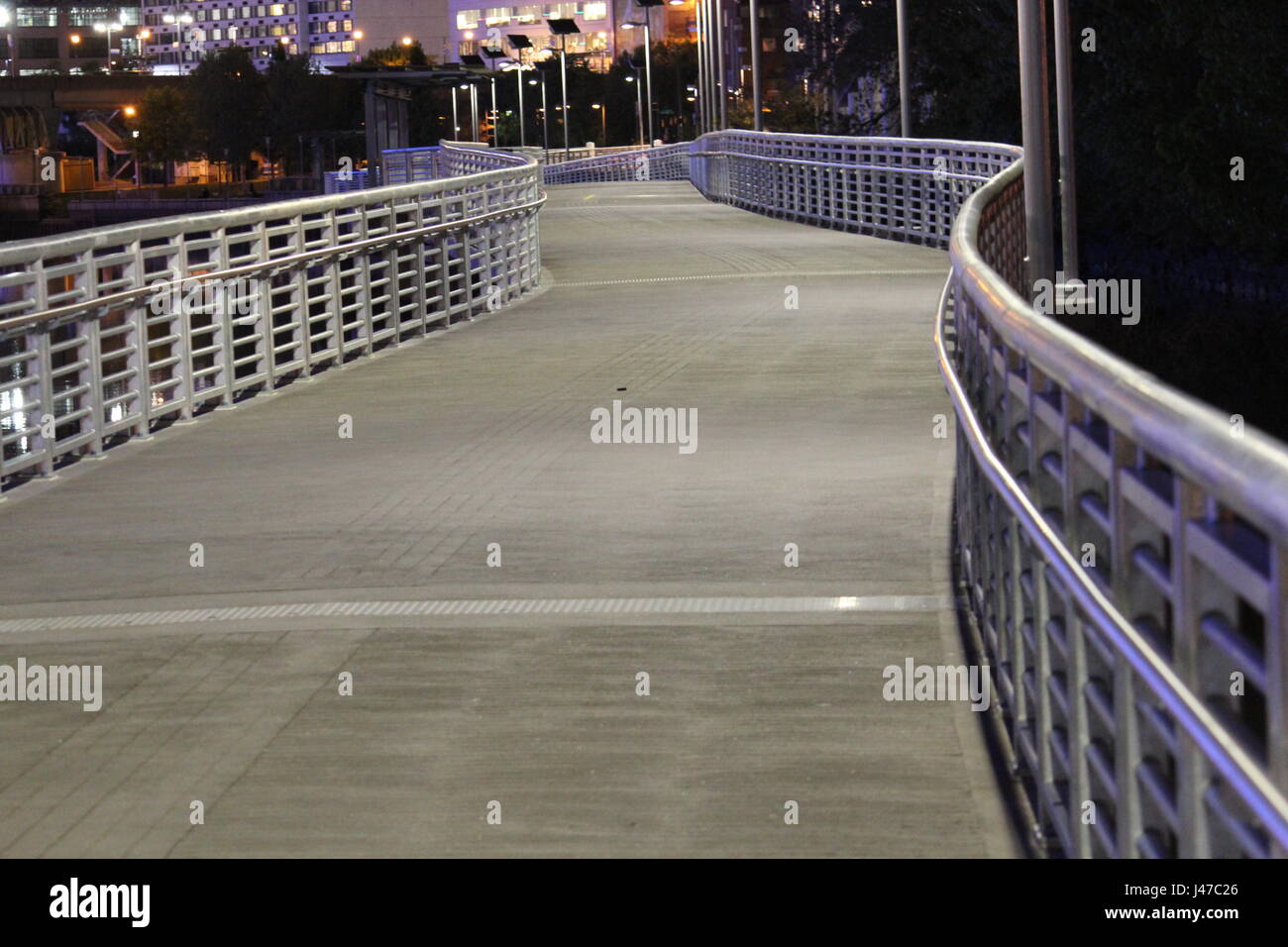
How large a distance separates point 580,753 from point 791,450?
6.39 m

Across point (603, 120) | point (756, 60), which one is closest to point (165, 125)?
point (603, 120)

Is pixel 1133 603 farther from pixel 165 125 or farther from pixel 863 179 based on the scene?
pixel 165 125

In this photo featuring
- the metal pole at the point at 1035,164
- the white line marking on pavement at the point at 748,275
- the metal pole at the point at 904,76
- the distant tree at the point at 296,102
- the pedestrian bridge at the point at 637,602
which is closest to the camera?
the pedestrian bridge at the point at 637,602

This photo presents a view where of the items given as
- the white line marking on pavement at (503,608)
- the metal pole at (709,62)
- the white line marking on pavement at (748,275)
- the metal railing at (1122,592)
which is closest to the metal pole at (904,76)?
the white line marking on pavement at (748,275)

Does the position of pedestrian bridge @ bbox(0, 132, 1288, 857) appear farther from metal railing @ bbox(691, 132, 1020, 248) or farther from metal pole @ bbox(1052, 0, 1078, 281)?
metal railing @ bbox(691, 132, 1020, 248)

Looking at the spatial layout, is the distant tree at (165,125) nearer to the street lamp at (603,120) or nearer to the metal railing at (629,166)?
the street lamp at (603,120)

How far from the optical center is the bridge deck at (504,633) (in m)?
5.85

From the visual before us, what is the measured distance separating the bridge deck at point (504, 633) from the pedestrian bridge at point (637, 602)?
22 mm

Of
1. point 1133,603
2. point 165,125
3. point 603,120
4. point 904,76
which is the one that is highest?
point 165,125

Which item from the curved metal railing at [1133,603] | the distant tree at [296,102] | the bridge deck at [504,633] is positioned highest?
the distant tree at [296,102]

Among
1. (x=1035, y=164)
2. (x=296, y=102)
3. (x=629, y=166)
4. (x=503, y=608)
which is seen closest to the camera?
(x=503, y=608)

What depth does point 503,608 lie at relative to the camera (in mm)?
8477

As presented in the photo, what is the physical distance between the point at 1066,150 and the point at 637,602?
2146cm

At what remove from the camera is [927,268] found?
2825 centimetres
